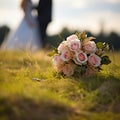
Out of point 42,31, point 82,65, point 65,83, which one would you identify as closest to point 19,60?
point 42,31

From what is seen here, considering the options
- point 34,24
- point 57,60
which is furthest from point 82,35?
point 34,24

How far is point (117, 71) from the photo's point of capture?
18.1ft

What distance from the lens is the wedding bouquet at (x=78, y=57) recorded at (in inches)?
201

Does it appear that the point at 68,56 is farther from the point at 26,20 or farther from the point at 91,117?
the point at 26,20

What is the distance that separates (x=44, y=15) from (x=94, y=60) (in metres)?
6.07

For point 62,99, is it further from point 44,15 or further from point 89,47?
point 44,15

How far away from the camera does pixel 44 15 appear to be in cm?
1109

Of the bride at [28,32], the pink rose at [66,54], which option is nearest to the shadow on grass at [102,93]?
the pink rose at [66,54]

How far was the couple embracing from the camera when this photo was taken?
10.8m

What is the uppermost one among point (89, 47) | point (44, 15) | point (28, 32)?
point (44, 15)

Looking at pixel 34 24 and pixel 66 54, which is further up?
pixel 34 24

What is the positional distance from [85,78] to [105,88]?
2.31 ft

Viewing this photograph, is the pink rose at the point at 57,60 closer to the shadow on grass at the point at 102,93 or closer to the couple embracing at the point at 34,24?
the shadow on grass at the point at 102,93

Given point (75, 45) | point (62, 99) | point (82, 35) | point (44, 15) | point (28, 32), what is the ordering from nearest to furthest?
point (62, 99) < point (75, 45) < point (82, 35) < point (44, 15) < point (28, 32)
